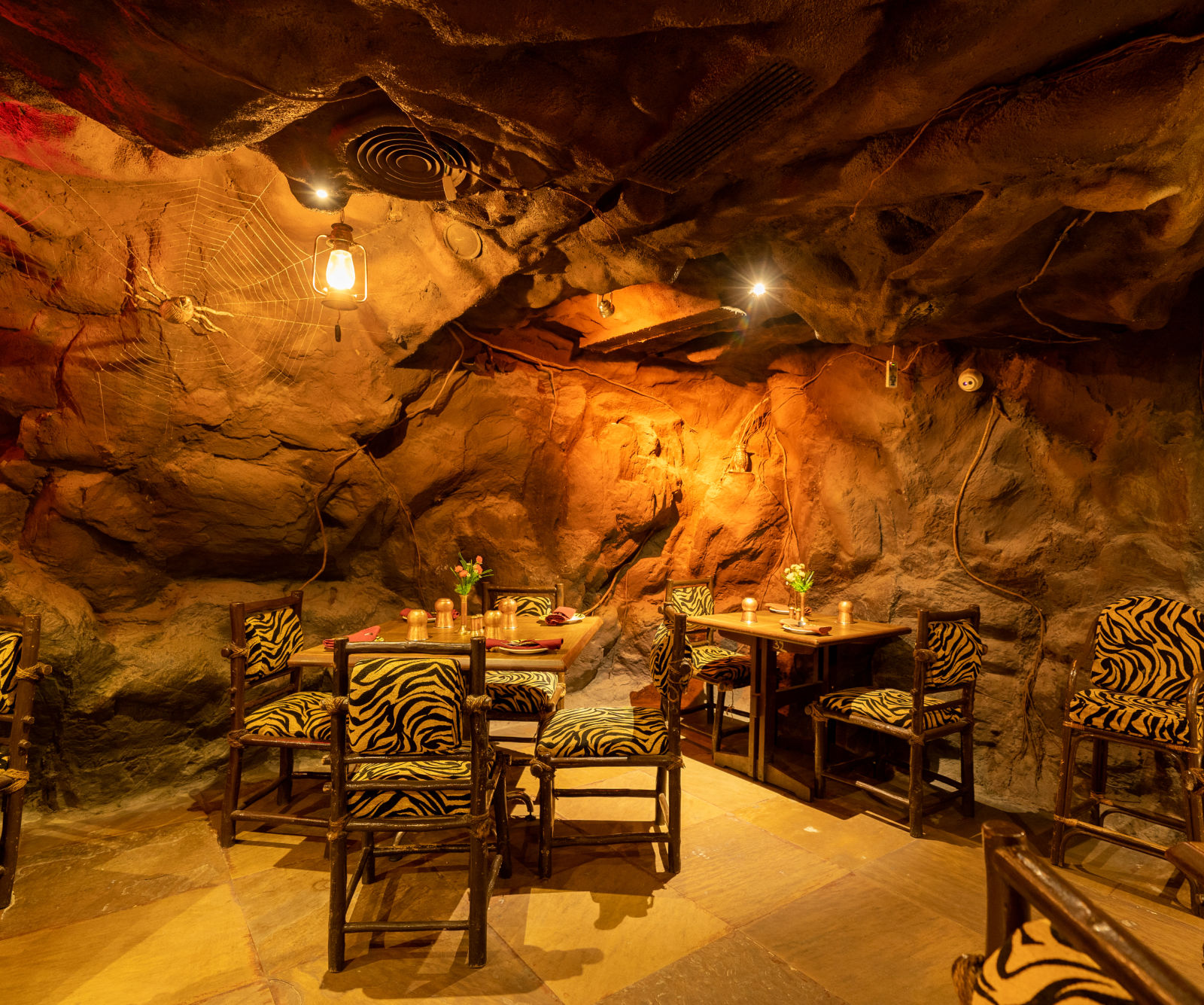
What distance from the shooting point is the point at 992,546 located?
425 centimetres

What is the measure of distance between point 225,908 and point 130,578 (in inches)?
90.3

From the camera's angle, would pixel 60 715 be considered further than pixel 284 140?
Yes

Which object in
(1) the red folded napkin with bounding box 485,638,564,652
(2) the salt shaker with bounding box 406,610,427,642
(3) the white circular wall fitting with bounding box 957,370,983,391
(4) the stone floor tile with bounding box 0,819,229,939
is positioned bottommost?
(4) the stone floor tile with bounding box 0,819,229,939

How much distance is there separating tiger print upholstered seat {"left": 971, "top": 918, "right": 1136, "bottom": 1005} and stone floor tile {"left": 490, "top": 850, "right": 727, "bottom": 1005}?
167 centimetres

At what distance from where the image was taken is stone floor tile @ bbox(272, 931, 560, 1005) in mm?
2170

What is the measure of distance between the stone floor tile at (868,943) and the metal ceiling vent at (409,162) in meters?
3.42

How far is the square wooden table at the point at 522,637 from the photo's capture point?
114 inches

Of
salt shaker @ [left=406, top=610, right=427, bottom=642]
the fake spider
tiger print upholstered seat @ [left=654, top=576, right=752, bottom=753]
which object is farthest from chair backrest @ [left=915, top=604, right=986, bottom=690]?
the fake spider

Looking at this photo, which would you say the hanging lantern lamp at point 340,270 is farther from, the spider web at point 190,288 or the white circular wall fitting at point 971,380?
the white circular wall fitting at point 971,380

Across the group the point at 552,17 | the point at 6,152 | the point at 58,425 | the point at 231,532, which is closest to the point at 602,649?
the point at 231,532

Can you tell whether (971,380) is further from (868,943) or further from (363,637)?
(363,637)

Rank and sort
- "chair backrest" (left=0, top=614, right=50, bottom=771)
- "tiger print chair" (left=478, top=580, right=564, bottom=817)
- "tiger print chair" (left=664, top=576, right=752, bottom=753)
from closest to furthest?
"chair backrest" (left=0, top=614, right=50, bottom=771), "tiger print chair" (left=478, top=580, right=564, bottom=817), "tiger print chair" (left=664, top=576, right=752, bottom=753)

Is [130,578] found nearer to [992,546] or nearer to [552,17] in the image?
[552,17]

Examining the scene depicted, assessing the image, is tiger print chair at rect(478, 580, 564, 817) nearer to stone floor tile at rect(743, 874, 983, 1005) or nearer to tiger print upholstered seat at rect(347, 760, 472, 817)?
tiger print upholstered seat at rect(347, 760, 472, 817)
